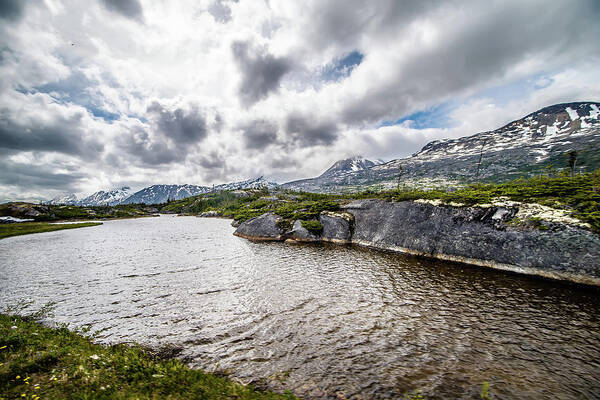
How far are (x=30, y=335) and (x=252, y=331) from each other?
10.2 metres

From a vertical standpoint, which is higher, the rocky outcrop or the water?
the rocky outcrop

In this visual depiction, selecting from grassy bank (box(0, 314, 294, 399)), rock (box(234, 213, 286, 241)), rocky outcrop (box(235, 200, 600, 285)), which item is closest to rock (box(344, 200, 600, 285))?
rocky outcrop (box(235, 200, 600, 285))

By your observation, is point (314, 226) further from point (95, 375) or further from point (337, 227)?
point (95, 375)

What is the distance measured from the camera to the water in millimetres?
8383

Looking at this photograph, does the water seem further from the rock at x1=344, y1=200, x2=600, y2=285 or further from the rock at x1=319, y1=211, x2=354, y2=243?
the rock at x1=319, y1=211, x2=354, y2=243

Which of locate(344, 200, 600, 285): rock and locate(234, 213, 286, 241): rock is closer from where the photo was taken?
locate(344, 200, 600, 285): rock

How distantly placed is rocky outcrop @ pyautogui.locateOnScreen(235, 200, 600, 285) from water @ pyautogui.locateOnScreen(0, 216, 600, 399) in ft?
6.88

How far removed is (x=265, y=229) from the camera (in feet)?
146

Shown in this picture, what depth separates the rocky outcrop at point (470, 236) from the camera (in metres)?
17.7

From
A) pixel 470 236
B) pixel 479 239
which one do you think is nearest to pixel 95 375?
pixel 479 239

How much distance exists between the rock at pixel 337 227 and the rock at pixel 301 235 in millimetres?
1708

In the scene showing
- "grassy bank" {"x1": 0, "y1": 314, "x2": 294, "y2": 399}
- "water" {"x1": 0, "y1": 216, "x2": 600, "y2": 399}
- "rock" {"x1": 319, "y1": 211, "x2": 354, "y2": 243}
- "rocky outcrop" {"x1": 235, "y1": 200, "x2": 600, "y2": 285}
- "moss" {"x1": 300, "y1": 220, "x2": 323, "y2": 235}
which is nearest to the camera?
"grassy bank" {"x1": 0, "y1": 314, "x2": 294, "y2": 399}

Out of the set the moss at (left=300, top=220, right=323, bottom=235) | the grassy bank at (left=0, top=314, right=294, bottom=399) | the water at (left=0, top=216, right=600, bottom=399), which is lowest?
the water at (left=0, top=216, right=600, bottom=399)

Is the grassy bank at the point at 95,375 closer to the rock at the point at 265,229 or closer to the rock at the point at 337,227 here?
the rock at the point at 337,227
